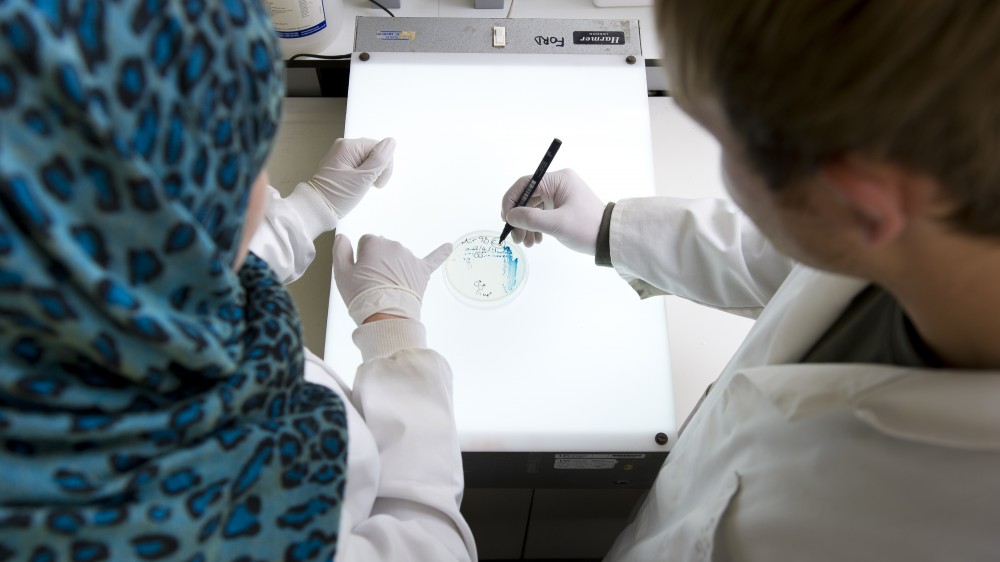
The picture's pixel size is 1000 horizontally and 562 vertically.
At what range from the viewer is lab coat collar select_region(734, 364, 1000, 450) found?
55cm

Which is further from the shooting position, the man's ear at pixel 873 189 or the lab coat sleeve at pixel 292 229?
the lab coat sleeve at pixel 292 229

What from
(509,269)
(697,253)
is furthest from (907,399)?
(509,269)

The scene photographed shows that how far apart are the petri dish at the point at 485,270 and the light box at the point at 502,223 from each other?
0.05 ft

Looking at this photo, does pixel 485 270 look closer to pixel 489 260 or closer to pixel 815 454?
pixel 489 260

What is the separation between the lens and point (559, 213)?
1.22m

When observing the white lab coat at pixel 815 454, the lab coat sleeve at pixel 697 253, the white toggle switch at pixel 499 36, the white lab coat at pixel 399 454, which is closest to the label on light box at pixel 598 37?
the white toggle switch at pixel 499 36

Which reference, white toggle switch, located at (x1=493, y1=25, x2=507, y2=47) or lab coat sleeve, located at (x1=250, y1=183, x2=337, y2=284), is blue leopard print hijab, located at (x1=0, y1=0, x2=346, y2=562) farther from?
white toggle switch, located at (x1=493, y1=25, x2=507, y2=47)

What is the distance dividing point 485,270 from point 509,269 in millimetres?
49

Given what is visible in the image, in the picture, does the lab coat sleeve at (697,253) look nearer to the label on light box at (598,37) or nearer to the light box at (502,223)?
the light box at (502,223)

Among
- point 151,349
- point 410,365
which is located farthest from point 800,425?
point 151,349

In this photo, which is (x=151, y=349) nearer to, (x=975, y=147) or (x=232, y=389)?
(x=232, y=389)

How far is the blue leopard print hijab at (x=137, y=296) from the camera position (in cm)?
38

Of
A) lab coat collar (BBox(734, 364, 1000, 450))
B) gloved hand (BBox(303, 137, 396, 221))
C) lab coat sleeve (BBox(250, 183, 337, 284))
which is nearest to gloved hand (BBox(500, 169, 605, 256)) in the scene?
gloved hand (BBox(303, 137, 396, 221))

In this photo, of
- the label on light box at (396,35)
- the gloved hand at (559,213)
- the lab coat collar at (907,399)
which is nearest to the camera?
the lab coat collar at (907,399)
